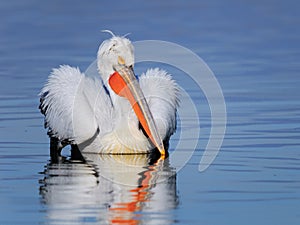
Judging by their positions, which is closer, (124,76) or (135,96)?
(135,96)

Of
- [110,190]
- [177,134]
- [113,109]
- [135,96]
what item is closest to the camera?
[110,190]

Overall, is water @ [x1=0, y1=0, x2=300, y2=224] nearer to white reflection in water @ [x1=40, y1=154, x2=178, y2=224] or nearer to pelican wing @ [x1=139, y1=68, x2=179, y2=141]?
white reflection in water @ [x1=40, y1=154, x2=178, y2=224]

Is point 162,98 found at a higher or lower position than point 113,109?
higher

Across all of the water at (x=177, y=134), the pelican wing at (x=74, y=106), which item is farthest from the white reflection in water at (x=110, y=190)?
the pelican wing at (x=74, y=106)

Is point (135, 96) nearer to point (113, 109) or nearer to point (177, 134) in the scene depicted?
point (113, 109)

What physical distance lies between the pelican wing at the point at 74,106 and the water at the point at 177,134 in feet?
0.80

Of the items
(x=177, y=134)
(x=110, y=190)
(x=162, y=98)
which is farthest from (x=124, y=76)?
(x=110, y=190)

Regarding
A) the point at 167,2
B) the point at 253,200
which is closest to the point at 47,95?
the point at 253,200

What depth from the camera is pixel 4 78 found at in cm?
1416

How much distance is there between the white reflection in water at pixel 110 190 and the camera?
7480 millimetres

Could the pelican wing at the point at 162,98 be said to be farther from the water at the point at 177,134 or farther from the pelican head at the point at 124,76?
the water at the point at 177,134

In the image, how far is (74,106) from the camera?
34.3 ft

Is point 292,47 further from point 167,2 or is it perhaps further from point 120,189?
point 120,189

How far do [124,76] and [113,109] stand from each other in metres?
0.37
